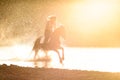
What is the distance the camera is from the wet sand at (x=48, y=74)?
14.0 m

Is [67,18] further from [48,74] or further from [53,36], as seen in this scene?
[48,74]

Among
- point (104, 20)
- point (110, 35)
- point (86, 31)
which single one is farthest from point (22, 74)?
point (104, 20)

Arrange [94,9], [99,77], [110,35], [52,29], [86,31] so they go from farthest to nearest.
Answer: [94,9] < [86,31] < [110,35] < [52,29] < [99,77]

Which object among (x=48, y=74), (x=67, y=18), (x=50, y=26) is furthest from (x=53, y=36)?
(x=67, y=18)

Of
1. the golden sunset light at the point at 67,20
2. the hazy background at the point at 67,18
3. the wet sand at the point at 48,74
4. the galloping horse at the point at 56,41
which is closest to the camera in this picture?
the wet sand at the point at 48,74

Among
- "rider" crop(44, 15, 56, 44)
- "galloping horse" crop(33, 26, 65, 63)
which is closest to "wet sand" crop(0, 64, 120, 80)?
"galloping horse" crop(33, 26, 65, 63)

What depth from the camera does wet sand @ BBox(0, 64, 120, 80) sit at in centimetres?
1399

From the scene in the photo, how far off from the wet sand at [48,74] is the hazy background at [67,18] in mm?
27603

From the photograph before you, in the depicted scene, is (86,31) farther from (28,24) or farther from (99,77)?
(99,77)

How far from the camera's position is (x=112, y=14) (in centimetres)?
5975

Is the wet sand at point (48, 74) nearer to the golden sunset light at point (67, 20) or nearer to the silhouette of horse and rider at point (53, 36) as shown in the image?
the silhouette of horse and rider at point (53, 36)

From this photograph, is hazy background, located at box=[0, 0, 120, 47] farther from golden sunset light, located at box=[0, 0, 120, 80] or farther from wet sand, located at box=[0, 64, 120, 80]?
wet sand, located at box=[0, 64, 120, 80]

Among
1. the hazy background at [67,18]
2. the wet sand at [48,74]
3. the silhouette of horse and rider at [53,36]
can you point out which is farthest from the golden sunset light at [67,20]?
the wet sand at [48,74]

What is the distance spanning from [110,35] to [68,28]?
6.37 m
